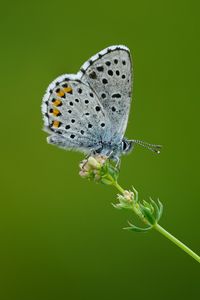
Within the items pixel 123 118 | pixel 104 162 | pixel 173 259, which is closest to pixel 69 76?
pixel 123 118

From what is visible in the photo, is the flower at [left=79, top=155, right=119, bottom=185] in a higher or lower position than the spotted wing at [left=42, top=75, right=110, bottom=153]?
lower

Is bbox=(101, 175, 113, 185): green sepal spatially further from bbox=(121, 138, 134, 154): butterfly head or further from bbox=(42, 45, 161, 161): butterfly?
bbox=(121, 138, 134, 154): butterfly head

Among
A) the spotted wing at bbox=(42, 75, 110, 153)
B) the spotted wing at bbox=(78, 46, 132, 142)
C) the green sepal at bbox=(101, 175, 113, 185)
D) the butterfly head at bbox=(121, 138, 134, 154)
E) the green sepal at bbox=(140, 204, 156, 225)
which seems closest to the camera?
the green sepal at bbox=(140, 204, 156, 225)

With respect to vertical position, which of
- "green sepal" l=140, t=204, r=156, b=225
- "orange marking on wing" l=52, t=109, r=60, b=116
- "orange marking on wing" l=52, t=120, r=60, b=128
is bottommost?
"green sepal" l=140, t=204, r=156, b=225

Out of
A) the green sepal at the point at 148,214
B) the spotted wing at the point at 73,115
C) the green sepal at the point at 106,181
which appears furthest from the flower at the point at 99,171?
the spotted wing at the point at 73,115

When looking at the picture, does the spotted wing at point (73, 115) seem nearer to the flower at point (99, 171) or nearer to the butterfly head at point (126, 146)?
the butterfly head at point (126, 146)

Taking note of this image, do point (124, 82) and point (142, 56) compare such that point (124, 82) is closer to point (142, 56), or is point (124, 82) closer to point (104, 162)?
point (104, 162)

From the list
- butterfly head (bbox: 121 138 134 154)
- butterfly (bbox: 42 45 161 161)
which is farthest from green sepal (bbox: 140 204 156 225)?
butterfly head (bbox: 121 138 134 154)

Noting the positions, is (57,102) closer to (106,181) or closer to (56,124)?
(56,124)

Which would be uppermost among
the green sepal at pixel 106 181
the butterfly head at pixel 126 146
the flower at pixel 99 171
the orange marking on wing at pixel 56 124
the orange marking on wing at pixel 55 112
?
the orange marking on wing at pixel 55 112
